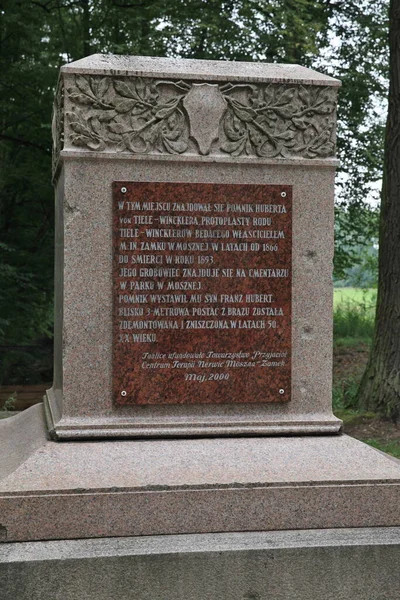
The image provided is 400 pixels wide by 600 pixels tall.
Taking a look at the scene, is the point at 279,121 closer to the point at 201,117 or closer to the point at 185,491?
the point at 201,117

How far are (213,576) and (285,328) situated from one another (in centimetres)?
145

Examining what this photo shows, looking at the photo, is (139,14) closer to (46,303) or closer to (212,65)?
(46,303)

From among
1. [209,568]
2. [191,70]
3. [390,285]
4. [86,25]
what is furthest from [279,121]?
[86,25]

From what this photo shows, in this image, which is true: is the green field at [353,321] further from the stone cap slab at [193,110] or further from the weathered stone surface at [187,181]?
the stone cap slab at [193,110]

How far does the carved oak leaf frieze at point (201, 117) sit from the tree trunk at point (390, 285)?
4.81m

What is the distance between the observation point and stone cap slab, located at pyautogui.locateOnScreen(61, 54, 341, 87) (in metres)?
4.30

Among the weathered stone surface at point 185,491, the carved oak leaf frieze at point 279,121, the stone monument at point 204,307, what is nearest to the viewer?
the weathered stone surface at point 185,491

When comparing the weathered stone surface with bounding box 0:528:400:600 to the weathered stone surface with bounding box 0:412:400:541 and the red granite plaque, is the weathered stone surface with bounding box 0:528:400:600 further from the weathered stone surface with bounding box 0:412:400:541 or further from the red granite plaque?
the red granite plaque

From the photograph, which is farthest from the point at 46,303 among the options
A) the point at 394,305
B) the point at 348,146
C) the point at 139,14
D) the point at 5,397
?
the point at 394,305

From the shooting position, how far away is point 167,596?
3.59 m

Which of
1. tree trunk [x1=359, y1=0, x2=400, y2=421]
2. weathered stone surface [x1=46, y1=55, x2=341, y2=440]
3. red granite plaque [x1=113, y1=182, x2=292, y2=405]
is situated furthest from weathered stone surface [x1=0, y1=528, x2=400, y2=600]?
tree trunk [x1=359, y1=0, x2=400, y2=421]

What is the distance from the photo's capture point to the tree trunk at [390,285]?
896cm

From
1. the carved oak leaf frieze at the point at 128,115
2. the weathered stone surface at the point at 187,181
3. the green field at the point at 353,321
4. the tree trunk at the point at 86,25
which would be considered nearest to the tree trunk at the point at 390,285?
the weathered stone surface at the point at 187,181

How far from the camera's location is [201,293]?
4375 mm
